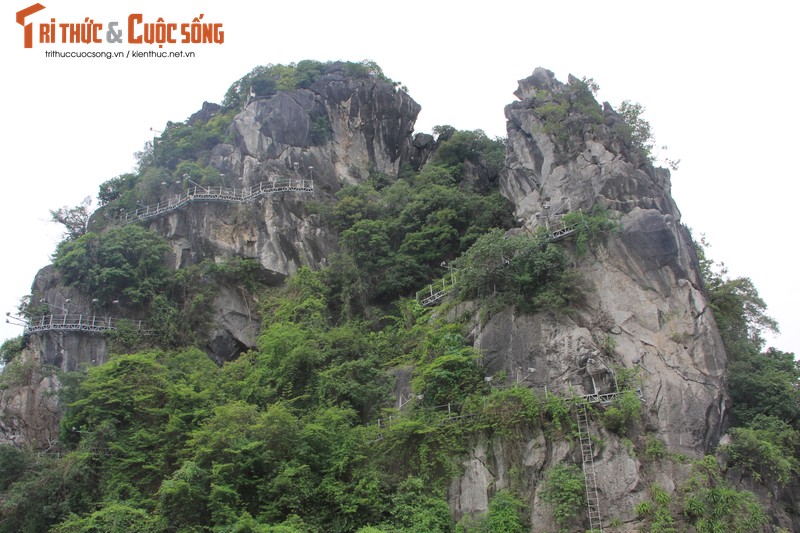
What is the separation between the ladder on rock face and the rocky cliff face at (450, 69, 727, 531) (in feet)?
0.78

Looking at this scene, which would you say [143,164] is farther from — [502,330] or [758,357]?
[758,357]

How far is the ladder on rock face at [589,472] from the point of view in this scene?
18516 millimetres

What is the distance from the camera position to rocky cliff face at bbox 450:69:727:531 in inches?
784

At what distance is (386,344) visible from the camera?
1014 inches

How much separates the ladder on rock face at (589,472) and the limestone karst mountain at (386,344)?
4cm

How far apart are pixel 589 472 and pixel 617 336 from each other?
4871 millimetres

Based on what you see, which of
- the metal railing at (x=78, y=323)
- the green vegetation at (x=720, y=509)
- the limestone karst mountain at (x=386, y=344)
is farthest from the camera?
the metal railing at (x=78, y=323)

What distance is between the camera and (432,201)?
1212 inches

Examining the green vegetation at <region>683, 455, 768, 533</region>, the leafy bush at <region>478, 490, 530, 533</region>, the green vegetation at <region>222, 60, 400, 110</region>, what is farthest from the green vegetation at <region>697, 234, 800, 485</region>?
the green vegetation at <region>222, 60, 400, 110</region>

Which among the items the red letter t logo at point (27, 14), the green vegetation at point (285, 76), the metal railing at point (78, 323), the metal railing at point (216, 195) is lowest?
the metal railing at point (78, 323)

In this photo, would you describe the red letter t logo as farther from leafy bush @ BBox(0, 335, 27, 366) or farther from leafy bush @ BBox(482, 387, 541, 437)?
leafy bush @ BBox(482, 387, 541, 437)

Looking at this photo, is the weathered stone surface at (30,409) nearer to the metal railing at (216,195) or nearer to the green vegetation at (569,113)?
the metal railing at (216,195)

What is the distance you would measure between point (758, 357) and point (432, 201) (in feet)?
46.6

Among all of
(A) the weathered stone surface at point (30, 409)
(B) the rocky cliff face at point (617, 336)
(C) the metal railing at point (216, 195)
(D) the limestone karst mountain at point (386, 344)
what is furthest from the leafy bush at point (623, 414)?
(A) the weathered stone surface at point (30, 409)
